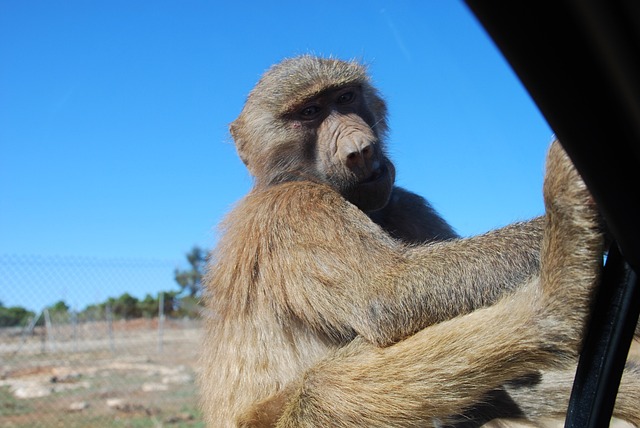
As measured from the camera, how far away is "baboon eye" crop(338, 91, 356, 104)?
12.6 feet

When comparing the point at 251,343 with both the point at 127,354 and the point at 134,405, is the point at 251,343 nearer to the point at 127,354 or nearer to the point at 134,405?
the point at 134,405

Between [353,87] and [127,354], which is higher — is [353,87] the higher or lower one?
the higher one

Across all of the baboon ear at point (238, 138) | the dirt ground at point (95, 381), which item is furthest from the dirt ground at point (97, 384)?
the baboon ear at point (238, 138)

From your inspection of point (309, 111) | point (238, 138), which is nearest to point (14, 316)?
point (238, 138)

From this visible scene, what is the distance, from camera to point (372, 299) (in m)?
2.68

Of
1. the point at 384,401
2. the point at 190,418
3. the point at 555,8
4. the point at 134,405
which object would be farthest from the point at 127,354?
the point at 555,8

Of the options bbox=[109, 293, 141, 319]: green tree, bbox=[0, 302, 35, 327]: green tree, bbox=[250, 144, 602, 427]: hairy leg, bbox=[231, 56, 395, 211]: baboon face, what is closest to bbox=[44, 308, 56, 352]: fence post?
bbox=[0, 302, 35, 327]: green tree

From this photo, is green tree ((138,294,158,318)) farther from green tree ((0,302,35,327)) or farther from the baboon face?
the baboon face

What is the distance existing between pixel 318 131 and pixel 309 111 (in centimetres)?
19

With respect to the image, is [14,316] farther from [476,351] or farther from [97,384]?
A: [476,351]

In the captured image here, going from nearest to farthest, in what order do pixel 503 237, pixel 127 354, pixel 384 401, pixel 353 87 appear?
pixel 384 401, pixel 503 237, pixel 353 87, pixel 127 354

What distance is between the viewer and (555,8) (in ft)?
3.06

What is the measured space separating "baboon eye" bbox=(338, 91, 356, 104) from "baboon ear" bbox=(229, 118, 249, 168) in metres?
0.67

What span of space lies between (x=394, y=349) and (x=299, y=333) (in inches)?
21.6
